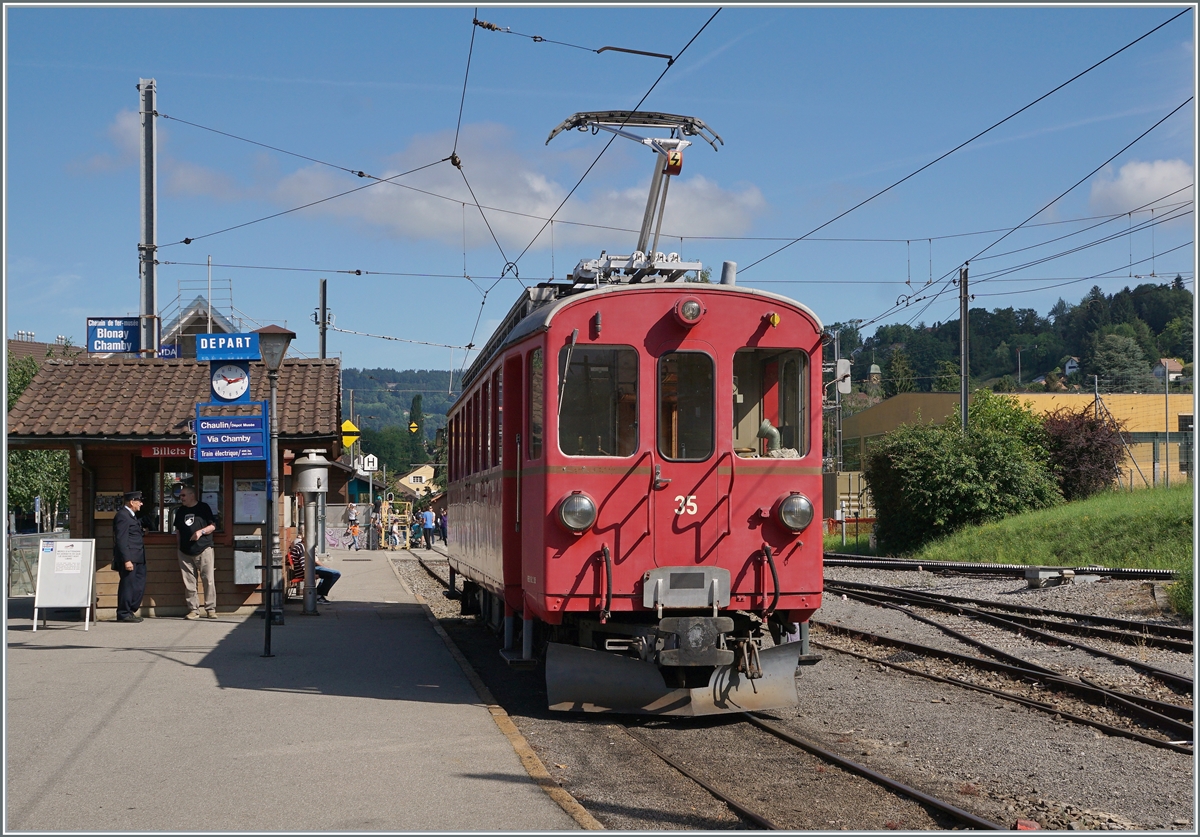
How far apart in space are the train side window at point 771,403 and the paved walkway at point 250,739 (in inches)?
114

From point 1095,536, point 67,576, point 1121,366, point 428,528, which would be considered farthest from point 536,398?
point 1121,366

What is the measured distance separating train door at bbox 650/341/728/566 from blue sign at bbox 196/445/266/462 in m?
6.39

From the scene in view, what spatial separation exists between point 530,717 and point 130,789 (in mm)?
3434

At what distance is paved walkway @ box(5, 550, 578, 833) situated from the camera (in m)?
5.95

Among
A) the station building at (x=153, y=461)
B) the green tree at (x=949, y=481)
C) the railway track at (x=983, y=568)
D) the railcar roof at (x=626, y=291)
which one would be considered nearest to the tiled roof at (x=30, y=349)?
the green tree at (x=949, y=481)

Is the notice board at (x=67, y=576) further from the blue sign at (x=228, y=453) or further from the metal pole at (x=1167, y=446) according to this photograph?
the metal pole at (x=1167, y=446)

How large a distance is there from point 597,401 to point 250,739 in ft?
11.1

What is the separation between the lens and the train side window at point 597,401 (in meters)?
8.85

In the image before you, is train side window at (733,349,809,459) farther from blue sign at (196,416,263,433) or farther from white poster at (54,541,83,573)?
white poster at (54,541,83,573)

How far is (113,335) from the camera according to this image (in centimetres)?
1908

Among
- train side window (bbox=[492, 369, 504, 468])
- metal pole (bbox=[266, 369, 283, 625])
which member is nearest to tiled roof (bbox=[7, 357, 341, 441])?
metal pole (bbox=[266, 369, 283, 625])

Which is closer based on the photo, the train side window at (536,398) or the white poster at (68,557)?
the train side window at (536,398)

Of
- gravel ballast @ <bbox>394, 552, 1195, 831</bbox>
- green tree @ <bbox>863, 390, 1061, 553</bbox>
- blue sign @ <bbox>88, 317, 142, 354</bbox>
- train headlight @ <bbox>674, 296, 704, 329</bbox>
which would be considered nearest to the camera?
gravel ballast @ <bbox>394, 552, 1195, 831</bbox>

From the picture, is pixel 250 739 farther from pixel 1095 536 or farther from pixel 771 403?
pixel 1095 536
